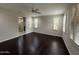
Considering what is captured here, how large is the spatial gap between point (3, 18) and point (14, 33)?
866 millimetres

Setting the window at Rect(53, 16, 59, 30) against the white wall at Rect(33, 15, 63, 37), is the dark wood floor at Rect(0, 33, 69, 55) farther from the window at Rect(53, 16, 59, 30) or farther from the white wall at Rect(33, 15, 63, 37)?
the window at Rect(53, 16, 59, 30)

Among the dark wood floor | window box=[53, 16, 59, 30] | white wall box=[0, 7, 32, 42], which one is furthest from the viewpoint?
white wall box=[0, 7, 32, 42]

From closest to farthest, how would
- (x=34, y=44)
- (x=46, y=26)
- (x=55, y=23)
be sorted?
1. (x=55, y=23)
2. (x=46, y=26)
3. (x=34, y=44)

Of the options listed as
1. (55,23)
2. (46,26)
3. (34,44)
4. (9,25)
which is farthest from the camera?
(9,25)

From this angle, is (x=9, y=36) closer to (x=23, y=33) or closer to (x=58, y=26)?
(x=23, y=33)

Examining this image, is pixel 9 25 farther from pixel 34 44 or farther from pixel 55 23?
pixel 55 23

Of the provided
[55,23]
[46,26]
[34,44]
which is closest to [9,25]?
[34,44]

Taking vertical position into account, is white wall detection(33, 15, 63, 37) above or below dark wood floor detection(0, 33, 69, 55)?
above

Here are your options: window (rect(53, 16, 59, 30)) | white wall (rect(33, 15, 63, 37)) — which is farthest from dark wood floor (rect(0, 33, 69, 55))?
window (rect(53, 16, 59, 30))

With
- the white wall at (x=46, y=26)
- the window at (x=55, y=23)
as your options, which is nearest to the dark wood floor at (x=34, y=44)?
the white wall at (x=46, y=26)

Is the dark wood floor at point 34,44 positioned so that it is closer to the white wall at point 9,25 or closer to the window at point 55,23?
the white wall at point 9,25

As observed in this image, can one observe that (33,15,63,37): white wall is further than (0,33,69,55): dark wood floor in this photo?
No

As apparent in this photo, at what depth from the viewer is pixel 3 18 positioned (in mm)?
2893
